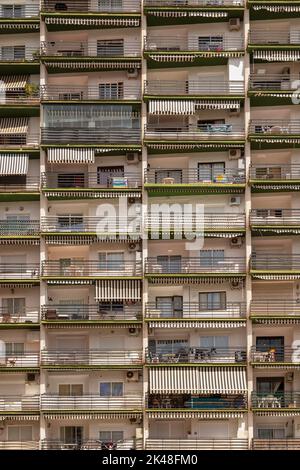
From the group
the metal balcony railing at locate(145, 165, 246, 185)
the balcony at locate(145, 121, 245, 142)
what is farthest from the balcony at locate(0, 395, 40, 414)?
the balcony at locate(145, 121, 245, 142)

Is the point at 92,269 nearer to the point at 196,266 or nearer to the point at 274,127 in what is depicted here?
the point at 196,266

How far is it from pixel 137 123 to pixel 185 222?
7113 mm

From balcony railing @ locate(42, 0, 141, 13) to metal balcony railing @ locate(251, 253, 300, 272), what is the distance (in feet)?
58.6

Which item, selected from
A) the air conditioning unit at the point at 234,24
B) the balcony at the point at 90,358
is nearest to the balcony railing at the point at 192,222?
the balcony at the point at 90,358

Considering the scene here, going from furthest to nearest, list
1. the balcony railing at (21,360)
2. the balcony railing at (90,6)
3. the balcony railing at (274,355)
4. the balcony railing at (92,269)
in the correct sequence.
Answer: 1. the balcony railing at (90,6)
2. the balcony railing at (92,269)
3. the balcony railing at (21,360)
4. the balcony railing at (274,355)

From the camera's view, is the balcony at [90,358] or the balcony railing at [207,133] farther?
the balcony railing at [207,133]

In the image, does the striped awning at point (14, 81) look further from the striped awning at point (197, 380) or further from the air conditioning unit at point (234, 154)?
the striped awning at point (197, 380)

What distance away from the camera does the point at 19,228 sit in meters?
76.2

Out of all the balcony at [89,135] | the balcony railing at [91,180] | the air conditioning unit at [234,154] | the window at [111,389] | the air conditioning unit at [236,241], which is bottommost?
the window at [111,389]

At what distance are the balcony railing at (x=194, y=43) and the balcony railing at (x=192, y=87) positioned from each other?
2.07 m

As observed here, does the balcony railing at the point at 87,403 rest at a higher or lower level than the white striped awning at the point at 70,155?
lower

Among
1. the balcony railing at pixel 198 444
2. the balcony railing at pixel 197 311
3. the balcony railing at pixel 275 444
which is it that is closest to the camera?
the balcony railing at pixel 275 444

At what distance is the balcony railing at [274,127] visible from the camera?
76.3m
